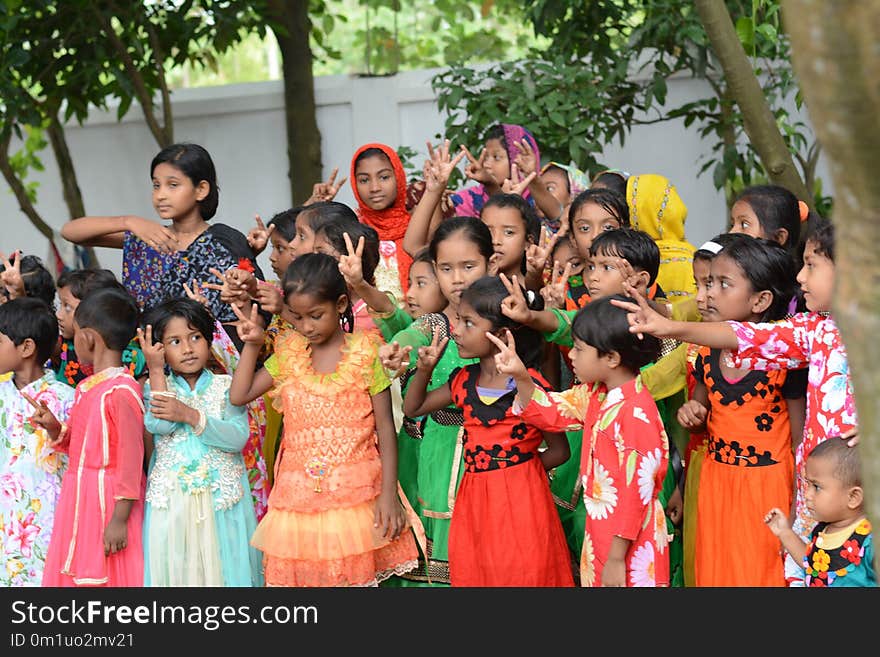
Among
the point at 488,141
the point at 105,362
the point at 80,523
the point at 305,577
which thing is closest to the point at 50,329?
the point at 105,362

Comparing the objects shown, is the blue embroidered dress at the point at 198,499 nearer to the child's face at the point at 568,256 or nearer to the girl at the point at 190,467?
the girl at the point at 190,467

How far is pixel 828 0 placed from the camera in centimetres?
114

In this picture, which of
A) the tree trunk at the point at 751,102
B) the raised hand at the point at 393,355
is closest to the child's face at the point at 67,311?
the raised hand at the point at 393,355

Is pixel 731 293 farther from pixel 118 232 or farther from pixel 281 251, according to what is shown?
pixel 118 232

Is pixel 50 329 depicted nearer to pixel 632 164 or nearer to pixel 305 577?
pixel 305 577

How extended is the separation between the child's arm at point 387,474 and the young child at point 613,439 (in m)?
0.48

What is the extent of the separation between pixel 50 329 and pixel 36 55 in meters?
3.38

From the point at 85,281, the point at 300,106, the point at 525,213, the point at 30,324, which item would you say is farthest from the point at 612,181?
the point at 300,106

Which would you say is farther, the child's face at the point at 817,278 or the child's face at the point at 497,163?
the child's face at the point at 497,163

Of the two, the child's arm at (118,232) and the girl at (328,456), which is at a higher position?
the child's arm at (118,232)

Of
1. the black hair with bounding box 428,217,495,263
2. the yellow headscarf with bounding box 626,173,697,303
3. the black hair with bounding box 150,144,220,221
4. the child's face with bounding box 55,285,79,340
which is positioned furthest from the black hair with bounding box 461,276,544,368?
the child's face with bounding box 55,285,79,340

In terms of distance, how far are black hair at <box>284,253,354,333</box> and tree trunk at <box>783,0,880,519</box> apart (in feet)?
7.99

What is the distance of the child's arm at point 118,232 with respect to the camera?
4270mm

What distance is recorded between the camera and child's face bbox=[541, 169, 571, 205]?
512 centimetres
